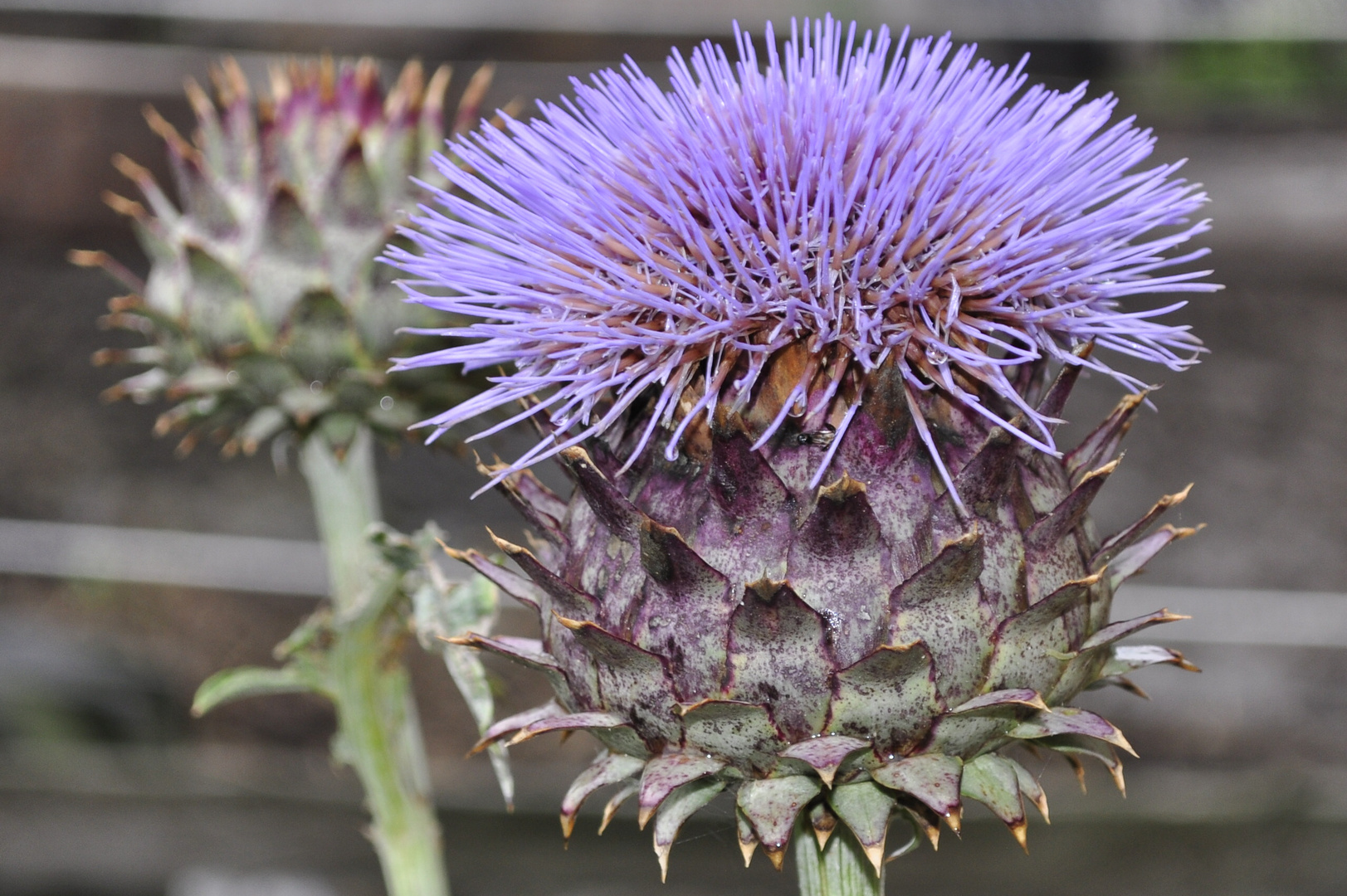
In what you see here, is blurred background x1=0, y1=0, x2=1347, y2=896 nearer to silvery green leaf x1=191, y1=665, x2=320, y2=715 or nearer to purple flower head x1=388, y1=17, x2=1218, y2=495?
silvery green leaf x1=191, y1=665, x2=320, y2=715

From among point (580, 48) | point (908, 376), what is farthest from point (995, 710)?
point (580, 48)

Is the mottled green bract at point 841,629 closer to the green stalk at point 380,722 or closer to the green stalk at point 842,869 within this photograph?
the green stalk at point 842,869

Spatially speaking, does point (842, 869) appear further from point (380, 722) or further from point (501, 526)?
point (501, 526)

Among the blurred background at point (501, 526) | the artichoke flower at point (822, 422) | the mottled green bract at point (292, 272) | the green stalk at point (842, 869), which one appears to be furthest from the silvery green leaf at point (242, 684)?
the blurred background at point (501, 526)

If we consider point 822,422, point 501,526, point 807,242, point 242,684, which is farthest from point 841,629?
point 501,526

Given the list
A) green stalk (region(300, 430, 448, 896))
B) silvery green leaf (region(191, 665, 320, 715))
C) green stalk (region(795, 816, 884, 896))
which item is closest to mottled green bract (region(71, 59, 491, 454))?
green stalk (region(300, 430, 448, 896))
